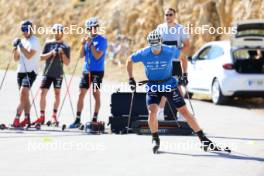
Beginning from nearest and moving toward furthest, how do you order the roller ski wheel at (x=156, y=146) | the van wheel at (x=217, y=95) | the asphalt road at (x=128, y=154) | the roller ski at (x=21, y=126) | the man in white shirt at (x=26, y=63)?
the asphalt road at (x=128, y=154) → the roller ski wheel at (x=156, y=146) → the roller ski at (x=21, y=126) → the man in white shirt at (x=26, y=63) → the van wheel at (x=217, y=95)

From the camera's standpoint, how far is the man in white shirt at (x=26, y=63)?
1380cm

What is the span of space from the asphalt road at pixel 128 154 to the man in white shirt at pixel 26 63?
0.71m

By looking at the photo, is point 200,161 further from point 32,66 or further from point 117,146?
point 32,66

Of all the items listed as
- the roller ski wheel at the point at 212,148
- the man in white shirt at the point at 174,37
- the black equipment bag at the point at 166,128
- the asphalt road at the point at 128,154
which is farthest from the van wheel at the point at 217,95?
the roller ski wheel at the point at 212,148

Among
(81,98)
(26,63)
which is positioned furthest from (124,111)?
(26,63)

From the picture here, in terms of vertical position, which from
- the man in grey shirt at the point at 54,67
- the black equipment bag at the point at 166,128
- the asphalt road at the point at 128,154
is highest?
the man in grey shirt at the point at 54,67

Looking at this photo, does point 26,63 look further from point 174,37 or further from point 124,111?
point 174,37

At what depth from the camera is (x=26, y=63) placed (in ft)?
45.8

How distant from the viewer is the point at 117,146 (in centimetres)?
1152

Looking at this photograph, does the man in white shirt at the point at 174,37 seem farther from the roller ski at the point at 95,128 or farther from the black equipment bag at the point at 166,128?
the roller ski at the point at 95,128

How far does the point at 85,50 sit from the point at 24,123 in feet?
5.50

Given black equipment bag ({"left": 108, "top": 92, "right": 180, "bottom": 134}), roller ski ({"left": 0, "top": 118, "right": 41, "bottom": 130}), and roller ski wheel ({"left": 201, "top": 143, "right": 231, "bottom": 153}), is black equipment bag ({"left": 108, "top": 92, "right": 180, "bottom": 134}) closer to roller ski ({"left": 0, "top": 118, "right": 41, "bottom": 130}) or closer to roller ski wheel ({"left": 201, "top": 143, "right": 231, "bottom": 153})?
roller ski ({"left": 0, "top": 118, "right": 41, "bottom": 130})

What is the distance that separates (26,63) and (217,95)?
20.6ft

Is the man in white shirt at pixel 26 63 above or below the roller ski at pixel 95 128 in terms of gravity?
above
